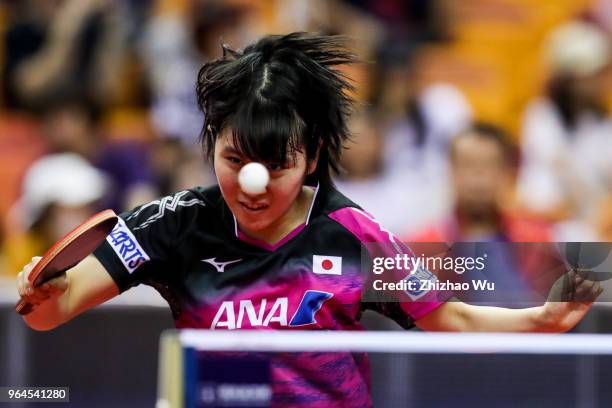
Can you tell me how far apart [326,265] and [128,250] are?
0.58m

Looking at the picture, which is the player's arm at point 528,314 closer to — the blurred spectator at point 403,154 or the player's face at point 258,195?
the player's face at point 258,195

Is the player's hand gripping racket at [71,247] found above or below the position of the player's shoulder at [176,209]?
below

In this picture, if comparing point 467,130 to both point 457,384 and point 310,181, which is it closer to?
point 457,384

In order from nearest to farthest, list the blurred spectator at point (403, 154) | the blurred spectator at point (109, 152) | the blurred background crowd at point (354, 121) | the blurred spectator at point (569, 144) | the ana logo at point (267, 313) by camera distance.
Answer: the ana logo at point (267, 313) < the blurred spectator at point (403, 154) < the blurred background crowd at point (354, 121) < the blurred spectator at point (109, 152) < the blurred spectator at point (569, 144)

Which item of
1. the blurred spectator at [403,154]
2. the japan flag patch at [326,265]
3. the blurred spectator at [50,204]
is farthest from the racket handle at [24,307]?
the blurred spectator at [403,154]

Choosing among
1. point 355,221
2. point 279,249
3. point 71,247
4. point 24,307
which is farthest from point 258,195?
point 24,307

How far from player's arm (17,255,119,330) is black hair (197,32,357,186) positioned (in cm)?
48

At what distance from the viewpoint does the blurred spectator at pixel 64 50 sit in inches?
312

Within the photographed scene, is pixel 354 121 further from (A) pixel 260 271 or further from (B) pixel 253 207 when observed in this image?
(B) pixel 253 207

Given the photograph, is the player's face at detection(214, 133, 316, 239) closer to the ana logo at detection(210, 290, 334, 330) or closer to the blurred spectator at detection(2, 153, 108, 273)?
the ana logo at detection(210, 290, 334, 330)

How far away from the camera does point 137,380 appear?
17.2 feet

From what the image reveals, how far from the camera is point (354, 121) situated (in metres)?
6.75

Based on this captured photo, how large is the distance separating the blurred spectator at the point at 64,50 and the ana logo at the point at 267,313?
478 cm

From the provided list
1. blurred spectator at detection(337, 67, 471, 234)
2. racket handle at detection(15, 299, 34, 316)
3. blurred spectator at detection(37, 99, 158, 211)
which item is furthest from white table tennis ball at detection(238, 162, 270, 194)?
blurred spectator at detection(37, 99, 158, 211)
